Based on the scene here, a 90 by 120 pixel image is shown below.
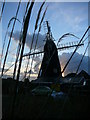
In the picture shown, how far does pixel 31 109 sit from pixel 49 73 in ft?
82.0

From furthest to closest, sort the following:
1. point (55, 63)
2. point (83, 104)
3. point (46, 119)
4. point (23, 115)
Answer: point (55, 63)
point (83, 104)
point (23, 115)
point (46, 119)

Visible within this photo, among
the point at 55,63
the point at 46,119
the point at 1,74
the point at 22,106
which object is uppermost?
the point at 55,63

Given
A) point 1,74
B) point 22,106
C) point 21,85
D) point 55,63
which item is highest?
point 55,63

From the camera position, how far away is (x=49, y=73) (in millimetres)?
26672

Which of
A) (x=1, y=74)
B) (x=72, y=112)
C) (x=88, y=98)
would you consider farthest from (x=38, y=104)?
(x=88, y=98)

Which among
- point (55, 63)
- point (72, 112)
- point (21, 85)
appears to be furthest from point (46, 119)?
point (55, 63)

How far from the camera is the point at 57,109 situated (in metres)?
1.78

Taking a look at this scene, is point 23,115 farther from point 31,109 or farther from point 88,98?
point 88,98

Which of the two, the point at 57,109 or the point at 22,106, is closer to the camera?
the point at 22,106

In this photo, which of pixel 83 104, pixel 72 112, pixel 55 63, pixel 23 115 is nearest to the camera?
pixel 23 115

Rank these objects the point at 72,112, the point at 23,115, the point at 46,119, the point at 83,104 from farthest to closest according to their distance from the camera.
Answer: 1. the point at 83,104
2. the point at 72,112
3. the point at 23,115
4. the point at 46,119

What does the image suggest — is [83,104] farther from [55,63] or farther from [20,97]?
[55,63]

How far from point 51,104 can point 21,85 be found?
1.45 ft

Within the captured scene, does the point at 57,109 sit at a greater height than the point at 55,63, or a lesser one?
lesser
